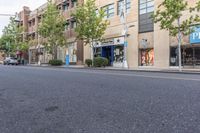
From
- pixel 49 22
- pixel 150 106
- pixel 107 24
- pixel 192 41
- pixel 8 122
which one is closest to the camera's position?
pixel 8 122

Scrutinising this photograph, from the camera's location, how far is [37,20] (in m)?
59.8

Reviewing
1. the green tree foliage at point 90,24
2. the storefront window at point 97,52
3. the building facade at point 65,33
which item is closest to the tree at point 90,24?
the green tree foliage at point 90,24

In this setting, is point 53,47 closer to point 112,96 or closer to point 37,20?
point 37,20

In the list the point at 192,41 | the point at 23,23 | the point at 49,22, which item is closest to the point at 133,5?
the point at 192,41

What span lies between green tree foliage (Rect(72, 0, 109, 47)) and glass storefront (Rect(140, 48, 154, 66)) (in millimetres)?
5671

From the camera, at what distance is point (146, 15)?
30922 mm

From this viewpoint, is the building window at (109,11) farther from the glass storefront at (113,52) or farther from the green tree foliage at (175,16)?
the green tree foliage at (175,16)

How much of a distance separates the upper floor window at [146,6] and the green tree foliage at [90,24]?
15.7ft

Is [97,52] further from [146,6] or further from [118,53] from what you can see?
[146,6]

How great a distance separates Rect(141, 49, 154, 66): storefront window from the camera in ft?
99.3

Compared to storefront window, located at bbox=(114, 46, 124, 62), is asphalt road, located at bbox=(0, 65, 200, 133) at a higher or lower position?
lower

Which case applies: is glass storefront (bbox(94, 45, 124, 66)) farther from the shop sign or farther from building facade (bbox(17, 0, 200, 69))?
the shop sign

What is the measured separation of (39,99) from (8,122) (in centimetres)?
246

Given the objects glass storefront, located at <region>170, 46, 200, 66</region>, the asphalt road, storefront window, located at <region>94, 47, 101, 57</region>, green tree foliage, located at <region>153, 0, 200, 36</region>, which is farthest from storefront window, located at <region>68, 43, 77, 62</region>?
the asphalt road
